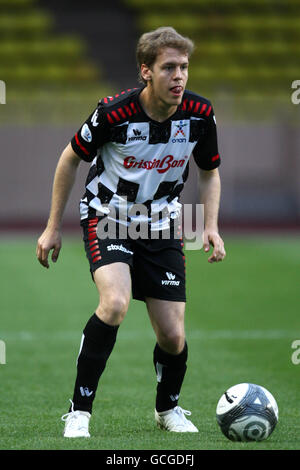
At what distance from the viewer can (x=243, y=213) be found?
19.9 meters

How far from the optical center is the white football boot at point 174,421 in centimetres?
464

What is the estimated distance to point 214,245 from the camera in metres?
4.67

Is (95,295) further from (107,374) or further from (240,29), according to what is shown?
(240,29)

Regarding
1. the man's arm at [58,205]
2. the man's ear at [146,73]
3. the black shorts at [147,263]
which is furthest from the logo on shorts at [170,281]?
the man's ear at [146,73]

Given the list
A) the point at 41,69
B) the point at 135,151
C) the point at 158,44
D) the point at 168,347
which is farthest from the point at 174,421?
the point at 41,69

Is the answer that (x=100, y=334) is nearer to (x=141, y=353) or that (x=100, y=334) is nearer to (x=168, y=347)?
(x=168, y=347)

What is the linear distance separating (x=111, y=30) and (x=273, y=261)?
452 inches

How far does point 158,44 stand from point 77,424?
6.28ft

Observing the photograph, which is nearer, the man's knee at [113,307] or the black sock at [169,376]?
the man's knee at [113,307]

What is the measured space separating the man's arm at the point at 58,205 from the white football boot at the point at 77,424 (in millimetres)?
773

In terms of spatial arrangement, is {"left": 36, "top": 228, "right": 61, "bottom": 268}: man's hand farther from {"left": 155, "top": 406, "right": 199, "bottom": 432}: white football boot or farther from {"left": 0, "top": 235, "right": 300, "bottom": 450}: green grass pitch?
{"left": 155, "top": 406, "right": 199, "bottom": 432}: white football boot

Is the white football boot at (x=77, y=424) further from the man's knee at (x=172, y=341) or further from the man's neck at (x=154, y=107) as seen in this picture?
the man's neck at (x=154, y=107)
